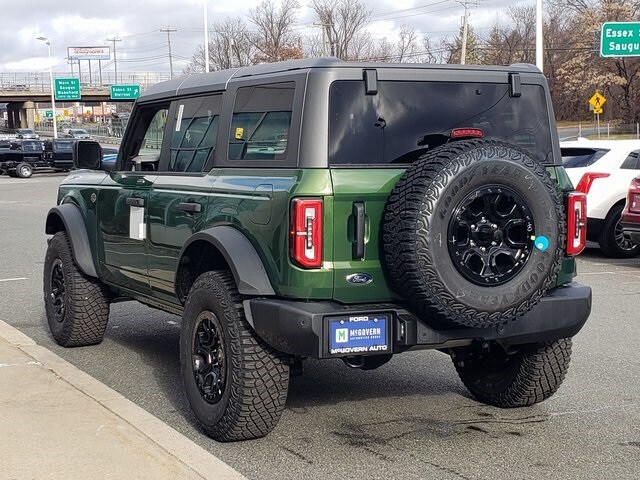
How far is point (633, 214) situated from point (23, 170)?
34846mm

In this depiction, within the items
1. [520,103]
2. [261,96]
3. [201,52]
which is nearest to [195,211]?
[261,96]

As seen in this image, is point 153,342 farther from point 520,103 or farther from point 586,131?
point 586,131

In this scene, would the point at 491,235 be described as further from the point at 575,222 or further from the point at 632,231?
the point at 632,231

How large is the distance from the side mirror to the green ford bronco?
1599 millimetres

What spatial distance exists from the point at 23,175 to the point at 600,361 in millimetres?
38652

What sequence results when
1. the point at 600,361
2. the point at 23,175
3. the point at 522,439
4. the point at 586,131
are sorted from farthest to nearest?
the point at 586,131
the point at 23,175
the point at 600,361
the point at 522,439

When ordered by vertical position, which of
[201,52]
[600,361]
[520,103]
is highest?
[201,52]

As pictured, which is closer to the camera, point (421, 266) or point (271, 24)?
point (421, 266)

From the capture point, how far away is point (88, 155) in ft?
23.9

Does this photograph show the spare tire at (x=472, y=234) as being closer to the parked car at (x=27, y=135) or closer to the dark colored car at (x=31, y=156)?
the dark colored car at (x=31, y=156)

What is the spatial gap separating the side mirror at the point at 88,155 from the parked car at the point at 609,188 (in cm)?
844

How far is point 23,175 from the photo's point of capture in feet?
140

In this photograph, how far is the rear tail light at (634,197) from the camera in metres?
12.2

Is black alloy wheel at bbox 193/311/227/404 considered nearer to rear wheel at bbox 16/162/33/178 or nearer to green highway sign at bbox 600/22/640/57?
green highway sign at bbox 600/22/640/57
